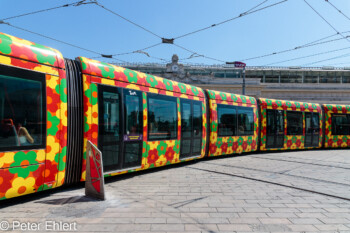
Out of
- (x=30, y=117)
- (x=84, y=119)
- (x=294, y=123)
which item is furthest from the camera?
(x=294, y=123)

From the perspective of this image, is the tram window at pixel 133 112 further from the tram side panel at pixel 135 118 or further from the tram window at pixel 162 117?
the tram window at pixel 162 117

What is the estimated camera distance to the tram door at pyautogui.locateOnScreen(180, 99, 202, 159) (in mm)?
8228

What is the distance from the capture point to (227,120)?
1034 centimetres

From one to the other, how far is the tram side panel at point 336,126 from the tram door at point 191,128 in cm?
1020

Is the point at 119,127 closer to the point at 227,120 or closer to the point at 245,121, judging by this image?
the point at 227,120

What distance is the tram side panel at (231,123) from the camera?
982 cm

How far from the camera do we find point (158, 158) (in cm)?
720

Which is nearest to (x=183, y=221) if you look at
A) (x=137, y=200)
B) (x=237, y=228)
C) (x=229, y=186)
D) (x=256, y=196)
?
(x=237, y=228)


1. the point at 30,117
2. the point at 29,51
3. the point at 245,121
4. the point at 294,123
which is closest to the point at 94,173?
the point at 30,117

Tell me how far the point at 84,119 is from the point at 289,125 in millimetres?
11240

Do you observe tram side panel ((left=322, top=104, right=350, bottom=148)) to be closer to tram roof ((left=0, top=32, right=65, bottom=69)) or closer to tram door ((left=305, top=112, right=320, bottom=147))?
tram door ((left=305, top=112, right=320, bottom=147))

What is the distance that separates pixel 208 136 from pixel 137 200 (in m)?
5.45

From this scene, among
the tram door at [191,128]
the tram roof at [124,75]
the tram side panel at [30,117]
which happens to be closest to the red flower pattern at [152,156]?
the tram door at [191,128]

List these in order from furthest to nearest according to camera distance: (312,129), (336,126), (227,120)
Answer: (336,126) → (312,129) → (227,120)
